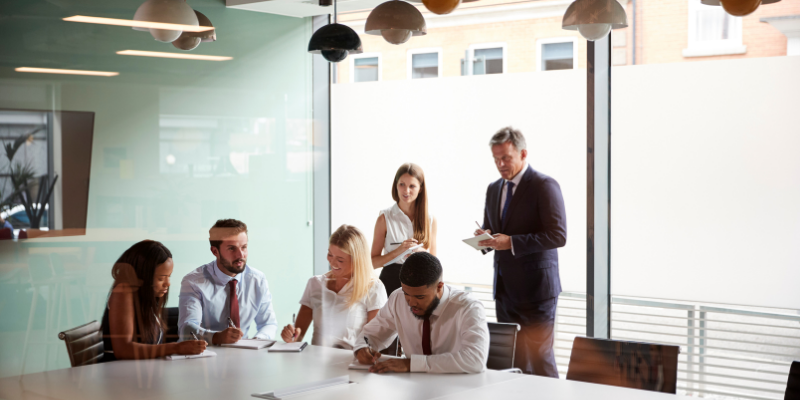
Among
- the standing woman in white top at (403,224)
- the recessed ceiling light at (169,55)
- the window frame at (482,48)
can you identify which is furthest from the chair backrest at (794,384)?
the window frame at (482,48)

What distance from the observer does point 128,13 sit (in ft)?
11.2

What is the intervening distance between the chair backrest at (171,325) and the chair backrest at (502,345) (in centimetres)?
158

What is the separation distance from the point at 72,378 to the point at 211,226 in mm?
1183

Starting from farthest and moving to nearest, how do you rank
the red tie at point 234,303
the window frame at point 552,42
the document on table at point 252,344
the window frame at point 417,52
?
1. the window frame at point 417,52
2. the window frame at point 552,42
3. the red tie at point 234,303
4. the document on table at point 252,344

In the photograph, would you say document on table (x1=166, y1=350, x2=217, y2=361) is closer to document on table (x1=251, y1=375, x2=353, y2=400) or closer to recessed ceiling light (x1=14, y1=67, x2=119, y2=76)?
document on table (x1=251, y1=375, x2=353, y2=400)

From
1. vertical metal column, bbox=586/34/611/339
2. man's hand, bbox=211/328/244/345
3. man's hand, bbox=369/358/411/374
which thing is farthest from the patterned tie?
man's hand, bbox=211/328/244/345

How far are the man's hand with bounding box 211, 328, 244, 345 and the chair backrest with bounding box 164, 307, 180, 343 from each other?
0.62 ft

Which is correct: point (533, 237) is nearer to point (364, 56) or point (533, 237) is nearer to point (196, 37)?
point (196, 37)

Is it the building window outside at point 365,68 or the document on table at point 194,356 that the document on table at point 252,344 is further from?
the building window outside at point 365,68

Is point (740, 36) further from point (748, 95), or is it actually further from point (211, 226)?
point (211, 226)

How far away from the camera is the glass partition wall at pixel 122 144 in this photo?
10.5ft

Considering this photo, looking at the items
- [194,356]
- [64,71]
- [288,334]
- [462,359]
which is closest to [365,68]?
[288,334]

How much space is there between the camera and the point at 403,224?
4773mm

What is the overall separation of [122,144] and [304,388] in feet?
5.22
